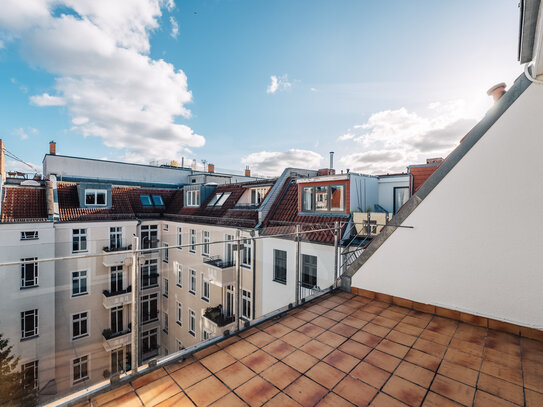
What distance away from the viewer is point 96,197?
1476cm

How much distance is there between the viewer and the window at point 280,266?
10250 mm

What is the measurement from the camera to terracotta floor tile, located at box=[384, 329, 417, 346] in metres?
2.83

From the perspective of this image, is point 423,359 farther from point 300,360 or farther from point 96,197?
point 96,197

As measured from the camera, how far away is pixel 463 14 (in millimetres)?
4344

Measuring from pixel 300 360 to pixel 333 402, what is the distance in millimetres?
598

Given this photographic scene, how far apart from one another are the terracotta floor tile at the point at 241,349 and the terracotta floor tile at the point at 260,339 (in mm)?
64

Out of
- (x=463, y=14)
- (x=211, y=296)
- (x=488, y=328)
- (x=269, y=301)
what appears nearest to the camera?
(x=488, y=328)

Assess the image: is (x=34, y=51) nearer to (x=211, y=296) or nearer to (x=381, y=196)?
(x=211, y=296)

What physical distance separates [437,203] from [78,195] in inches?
708

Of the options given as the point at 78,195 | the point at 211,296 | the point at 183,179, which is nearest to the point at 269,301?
the point at 211,296

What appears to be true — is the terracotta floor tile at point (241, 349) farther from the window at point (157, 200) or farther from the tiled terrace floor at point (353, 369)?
the window at point (157, 200)

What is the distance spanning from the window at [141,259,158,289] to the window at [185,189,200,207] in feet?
46.0

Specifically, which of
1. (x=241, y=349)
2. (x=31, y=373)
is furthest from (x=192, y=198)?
(x=241, y=349)

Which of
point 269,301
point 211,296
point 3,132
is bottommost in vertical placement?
point 269,301
